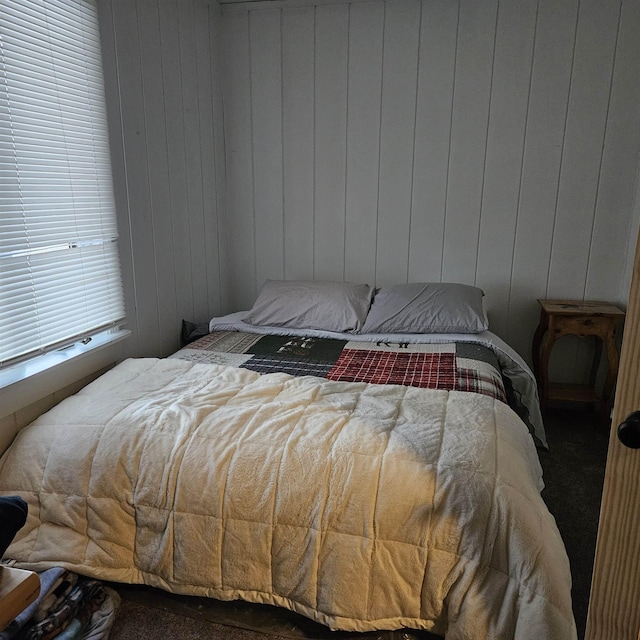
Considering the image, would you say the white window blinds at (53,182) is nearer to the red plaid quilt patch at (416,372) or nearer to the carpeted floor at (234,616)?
the carpeted floor at (234,616)

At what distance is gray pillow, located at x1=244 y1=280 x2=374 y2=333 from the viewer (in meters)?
2.79

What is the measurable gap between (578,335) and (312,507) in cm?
209

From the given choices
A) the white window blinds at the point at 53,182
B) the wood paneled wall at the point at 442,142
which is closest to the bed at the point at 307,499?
the white window blinds at the point at 53,182

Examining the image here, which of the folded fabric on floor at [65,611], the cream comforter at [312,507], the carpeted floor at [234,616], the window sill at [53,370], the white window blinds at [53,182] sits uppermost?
the white window blinds at [53,182]

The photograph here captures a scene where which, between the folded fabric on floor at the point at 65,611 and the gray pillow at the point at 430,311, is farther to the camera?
the gray pillow at the point at 430,311

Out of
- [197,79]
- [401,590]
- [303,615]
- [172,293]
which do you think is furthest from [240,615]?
[197,79]

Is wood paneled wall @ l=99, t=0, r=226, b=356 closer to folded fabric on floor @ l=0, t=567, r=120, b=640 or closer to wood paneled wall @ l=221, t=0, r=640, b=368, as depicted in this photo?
wood paneled wall @ l=221, t=0, r=640, b=368

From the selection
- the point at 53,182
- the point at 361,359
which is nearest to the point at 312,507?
the point at 361,359

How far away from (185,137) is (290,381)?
1.67 m

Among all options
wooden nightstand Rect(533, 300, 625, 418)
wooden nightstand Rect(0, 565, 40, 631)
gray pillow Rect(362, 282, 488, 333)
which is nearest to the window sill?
wooden nightstand Rect(0, 565, 40, 631)

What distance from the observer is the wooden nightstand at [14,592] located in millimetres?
887

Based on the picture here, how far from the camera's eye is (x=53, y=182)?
1856mm

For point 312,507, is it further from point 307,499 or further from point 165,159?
point 165,159

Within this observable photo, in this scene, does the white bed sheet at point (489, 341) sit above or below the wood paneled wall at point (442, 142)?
below
